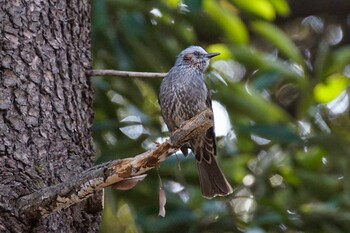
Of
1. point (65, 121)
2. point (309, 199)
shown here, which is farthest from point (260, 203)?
point (65, 121)

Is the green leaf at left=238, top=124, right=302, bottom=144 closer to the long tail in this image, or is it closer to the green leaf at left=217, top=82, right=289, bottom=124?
the green leaf at left=217, top=82, right=289, bottom=124

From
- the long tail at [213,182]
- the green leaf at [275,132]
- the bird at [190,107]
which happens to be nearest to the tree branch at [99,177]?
the long tail at [213,182]

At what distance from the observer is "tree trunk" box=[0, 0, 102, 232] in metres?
3.68

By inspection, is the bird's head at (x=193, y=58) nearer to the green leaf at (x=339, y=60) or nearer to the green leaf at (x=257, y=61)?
the green leaf at (x=257, y=61)

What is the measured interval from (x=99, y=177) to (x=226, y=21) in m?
2.13

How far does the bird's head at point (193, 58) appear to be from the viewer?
5438 millimetres

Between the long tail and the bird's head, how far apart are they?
2.00 feet

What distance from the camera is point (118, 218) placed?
17.5 ft

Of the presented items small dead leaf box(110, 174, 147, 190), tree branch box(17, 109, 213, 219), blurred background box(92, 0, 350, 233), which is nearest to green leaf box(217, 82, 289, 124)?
blurred background box(92, 0, 350, 233)

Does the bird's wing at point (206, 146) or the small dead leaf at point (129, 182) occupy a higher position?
the small dead leaf at point (129, 182)

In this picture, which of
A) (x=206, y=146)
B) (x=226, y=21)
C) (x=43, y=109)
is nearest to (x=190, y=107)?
(x=206, y=146)

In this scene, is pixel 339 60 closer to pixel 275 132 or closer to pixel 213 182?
pixel 275 132

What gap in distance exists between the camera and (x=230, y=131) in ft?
18.2

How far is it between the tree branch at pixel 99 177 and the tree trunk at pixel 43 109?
0.09 meters
